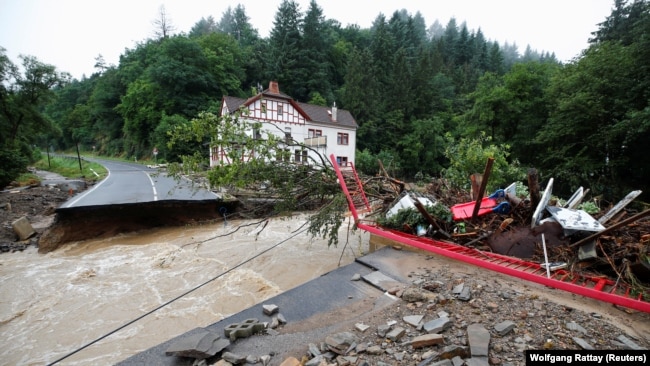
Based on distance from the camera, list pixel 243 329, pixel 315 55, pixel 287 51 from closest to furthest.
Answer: pixel 243 329, pixel 287 51, pixel 315 55

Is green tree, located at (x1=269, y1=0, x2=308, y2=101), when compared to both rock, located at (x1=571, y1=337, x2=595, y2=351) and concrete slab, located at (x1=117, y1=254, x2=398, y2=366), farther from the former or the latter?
rock, located at (x1=571, y1=337, x2=595, y2=351)

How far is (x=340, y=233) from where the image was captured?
10.9m

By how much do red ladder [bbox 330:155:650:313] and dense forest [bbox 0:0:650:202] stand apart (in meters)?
5.94

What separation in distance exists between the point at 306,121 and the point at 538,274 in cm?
2571

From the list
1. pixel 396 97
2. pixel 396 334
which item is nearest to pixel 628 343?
pixel 396 334

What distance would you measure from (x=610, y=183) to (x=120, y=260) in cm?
2172

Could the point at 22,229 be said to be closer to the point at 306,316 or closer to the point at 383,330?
the point at 306,316

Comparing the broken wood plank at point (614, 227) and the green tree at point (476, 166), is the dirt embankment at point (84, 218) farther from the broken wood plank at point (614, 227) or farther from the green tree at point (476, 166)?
the broken wood plank at point (614, 227)

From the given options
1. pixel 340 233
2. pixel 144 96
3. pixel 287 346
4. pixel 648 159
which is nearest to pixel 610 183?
pixel 648 159

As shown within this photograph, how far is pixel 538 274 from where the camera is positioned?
3877 mm

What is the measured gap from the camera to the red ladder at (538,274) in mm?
3092

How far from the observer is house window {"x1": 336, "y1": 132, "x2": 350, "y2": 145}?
97.7 ft

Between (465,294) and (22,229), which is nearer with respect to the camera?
(465,294)

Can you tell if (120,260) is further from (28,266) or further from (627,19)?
(627,19)
